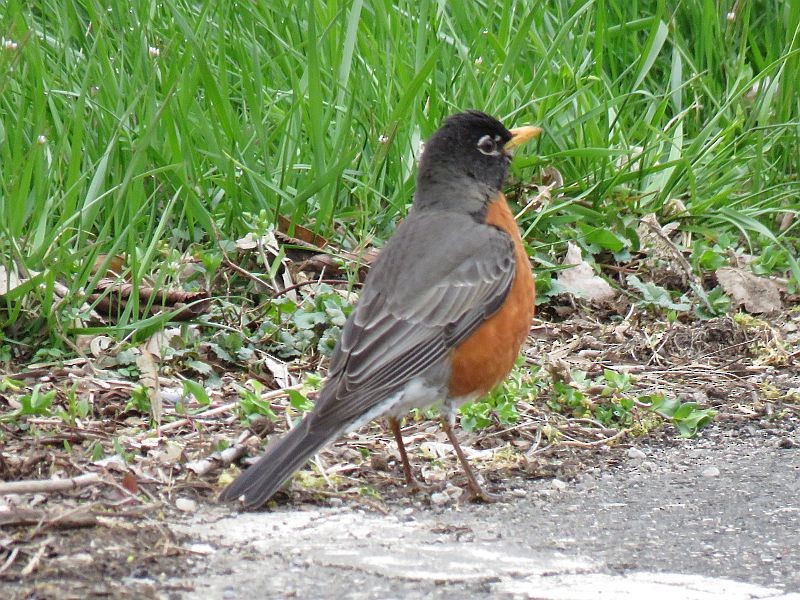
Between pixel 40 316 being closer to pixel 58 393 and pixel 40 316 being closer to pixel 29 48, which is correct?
pixel 58 393

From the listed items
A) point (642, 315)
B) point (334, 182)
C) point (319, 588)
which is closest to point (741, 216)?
point (642, 315)

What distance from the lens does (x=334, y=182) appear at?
5.66 meters

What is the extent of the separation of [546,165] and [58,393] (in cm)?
275

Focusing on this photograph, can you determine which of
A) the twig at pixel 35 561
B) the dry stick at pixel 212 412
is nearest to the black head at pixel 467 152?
the dry stick at pixel 212 412

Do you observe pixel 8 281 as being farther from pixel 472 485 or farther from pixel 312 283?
pixel 472 485

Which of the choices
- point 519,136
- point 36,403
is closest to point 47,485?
point 36,403

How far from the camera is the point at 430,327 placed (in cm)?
429

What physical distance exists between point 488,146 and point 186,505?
2.02 m

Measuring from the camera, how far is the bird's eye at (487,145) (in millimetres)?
5004

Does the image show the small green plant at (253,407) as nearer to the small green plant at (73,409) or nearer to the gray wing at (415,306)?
the gray wing at (415,306)

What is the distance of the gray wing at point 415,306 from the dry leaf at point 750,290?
5.27 feet

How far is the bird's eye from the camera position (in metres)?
5.00

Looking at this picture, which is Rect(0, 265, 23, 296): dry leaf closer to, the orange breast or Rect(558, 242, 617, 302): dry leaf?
the orange breast

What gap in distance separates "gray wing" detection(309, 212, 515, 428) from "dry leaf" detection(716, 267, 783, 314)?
1606 mm
